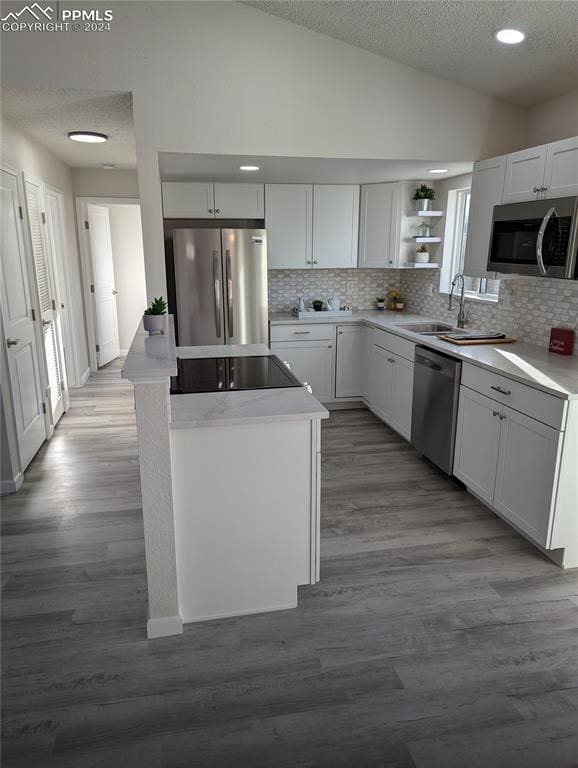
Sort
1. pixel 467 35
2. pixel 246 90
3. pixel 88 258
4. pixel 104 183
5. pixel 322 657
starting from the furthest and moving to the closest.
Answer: pixel 88 258 < pixel 104 183 < pixel 246 90 < pixel 467 35 < pixel 322 657

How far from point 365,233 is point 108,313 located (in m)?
3.89

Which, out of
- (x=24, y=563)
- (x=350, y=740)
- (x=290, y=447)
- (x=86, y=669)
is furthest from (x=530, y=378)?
(x=24, y=563)

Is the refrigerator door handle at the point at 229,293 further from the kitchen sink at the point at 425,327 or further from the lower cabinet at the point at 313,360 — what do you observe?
the kitchen sink at the point at 425,327

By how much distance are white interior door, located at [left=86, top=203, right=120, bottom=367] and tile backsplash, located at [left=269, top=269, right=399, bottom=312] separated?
2607 millimetres

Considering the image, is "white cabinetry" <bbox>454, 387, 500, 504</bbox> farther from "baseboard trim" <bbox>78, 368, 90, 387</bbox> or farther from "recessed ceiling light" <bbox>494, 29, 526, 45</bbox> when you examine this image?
"baseboard trim" <bbox>78, 368, 90, 387</bbox>

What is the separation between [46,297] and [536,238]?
3.98 meters

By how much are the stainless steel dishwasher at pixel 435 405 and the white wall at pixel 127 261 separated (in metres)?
4.81

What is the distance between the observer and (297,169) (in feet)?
13.1

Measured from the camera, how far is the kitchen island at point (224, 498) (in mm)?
1975

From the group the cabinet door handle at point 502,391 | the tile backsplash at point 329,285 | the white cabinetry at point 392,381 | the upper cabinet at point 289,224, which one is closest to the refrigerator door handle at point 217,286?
the upper cabinet at point 289,224

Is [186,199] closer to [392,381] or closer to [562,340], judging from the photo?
[392,381]

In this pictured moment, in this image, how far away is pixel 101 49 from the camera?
2967mm

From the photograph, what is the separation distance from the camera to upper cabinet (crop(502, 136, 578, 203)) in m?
2.75

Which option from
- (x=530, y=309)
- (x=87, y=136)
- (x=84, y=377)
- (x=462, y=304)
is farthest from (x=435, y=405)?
(x=84, y=377)
